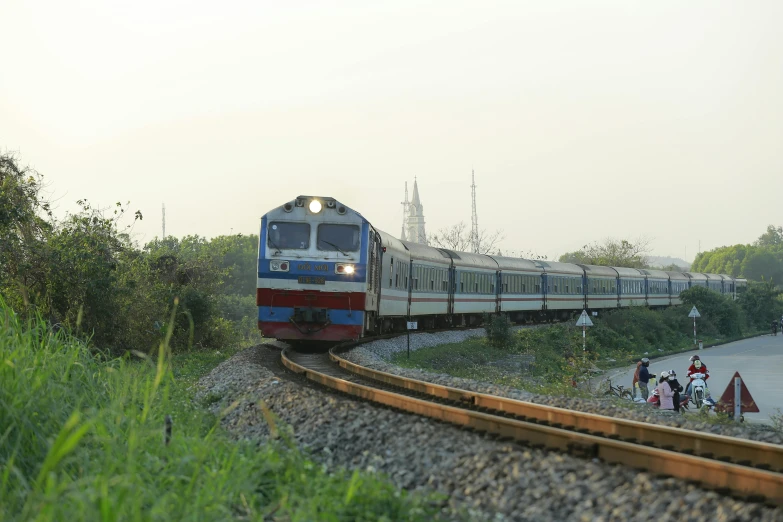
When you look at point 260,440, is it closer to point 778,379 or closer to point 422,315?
point 422,315

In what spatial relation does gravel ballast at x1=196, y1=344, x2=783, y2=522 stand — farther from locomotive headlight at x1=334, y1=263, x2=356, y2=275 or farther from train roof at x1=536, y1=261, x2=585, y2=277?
train roof at x1=536, y1=261, x2=585, y2=277

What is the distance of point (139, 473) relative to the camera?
587 cm

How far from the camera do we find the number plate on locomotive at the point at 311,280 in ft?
60.4

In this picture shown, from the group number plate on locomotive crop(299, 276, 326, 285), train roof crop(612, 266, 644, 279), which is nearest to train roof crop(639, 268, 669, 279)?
train roof crop(612, 266, 644, 279)

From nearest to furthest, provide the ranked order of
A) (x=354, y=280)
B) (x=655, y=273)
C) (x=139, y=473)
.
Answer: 1. (x=139, y=473)
2. (x=354, y=280)
3. (x=655, y=273)

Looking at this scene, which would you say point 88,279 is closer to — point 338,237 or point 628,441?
point 338,237

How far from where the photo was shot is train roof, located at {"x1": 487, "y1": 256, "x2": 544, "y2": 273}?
38.0m

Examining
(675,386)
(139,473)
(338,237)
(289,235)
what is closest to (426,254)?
(338,237)

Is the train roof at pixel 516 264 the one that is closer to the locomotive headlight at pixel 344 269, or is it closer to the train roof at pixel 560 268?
the train roof at pixel 560 268

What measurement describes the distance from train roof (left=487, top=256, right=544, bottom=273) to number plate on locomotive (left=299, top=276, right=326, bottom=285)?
20.0 m

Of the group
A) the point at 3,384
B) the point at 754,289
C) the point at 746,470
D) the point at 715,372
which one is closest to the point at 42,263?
the point at 3,384

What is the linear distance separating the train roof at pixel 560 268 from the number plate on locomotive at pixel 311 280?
25.7 m

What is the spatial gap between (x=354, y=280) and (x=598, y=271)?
33.2 meters

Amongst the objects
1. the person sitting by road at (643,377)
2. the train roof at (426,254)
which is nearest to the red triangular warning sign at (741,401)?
the person sitting by road at (643,377)
